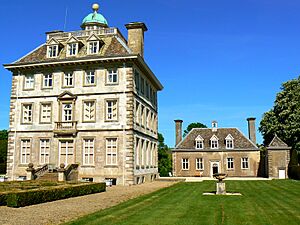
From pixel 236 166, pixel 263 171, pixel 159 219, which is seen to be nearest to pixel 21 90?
pixel 159 219

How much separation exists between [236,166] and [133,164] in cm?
2290

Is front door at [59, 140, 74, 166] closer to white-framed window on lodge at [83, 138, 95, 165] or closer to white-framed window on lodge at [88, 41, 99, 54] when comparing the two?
white-framed window on lodge at [83, 138, 95, 165]

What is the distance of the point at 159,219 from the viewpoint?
10812 millimetres

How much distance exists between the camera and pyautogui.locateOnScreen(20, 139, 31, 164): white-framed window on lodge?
95.0 ft

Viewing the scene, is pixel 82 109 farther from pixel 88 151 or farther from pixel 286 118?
pixel 286 118

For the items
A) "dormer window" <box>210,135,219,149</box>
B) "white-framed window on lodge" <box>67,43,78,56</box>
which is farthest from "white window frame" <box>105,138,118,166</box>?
"dormer window" <box>210,135,219,149</box>

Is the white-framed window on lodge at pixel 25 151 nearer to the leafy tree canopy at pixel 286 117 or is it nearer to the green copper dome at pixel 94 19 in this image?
the green copper dome at pixel 94 19

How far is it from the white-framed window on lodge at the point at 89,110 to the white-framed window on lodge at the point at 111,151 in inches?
99.0

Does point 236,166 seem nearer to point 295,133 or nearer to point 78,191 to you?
point 295,133

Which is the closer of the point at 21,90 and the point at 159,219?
the point at 159,219

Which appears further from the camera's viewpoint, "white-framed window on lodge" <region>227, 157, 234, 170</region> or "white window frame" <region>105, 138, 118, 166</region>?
"white-framed window on lodge" <region>227, 157, 234, 170</region>

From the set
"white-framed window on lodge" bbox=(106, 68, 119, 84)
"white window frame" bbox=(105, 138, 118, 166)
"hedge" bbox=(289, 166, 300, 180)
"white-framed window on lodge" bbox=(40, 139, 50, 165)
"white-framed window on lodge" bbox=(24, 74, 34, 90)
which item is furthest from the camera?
"hedge" bbox=(289, 166, 300, 180)

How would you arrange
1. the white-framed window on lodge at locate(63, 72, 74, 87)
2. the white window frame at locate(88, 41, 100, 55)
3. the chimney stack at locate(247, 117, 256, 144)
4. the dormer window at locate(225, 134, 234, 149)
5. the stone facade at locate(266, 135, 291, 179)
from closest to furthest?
the white window frame at locate(88, 41, 100, 55) → the white-framed window on lodge at locate(63, 72, 74, 87) → the stone facade at locate(266, 135, 291, 179) → the dormer window at locate(225, 134, 234, 149) → the chimney stack at locate(247, 117, 256, 144)

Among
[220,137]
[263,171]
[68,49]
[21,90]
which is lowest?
[263,171]
